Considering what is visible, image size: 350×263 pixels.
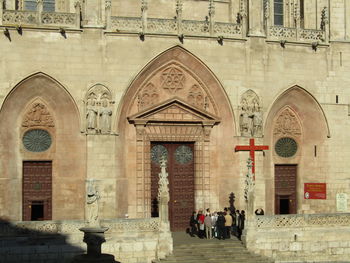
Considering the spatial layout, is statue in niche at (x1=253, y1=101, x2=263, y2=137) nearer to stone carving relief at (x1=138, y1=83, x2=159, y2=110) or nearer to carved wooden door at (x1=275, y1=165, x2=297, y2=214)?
carved wooden door at (x1=275, y1=165, x2=297, y2=214)

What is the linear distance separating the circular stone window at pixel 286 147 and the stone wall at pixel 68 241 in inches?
312

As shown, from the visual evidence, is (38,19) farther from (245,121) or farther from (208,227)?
(208,227)

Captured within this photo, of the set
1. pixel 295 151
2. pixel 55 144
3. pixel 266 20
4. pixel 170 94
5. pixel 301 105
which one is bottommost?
pixel 295 151

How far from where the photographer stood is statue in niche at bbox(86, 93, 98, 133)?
25109 mm

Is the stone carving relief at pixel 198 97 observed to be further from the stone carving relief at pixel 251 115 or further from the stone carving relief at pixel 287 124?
the stone carving relief at pixel 287 124

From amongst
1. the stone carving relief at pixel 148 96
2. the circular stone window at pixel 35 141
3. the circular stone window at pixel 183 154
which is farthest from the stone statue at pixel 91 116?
the circular stone window at pixel 183 154

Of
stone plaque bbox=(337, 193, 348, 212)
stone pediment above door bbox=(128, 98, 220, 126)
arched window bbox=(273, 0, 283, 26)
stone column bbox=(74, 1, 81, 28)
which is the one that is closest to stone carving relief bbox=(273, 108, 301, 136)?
stone pediment above door bbox=(128, 98, 220, 126)

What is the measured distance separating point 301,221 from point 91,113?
350 inches

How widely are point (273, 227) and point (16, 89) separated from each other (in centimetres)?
1093

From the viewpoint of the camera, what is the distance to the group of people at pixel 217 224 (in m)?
24.5

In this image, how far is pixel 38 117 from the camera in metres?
25.7

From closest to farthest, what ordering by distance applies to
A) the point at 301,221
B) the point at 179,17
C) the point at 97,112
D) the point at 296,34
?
the point at 301,221 < the point at 97,112 < the point at 179,17 < the point at 296,34

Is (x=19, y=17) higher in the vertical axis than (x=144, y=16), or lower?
lower

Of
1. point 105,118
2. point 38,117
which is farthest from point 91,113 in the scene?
point 38,117
